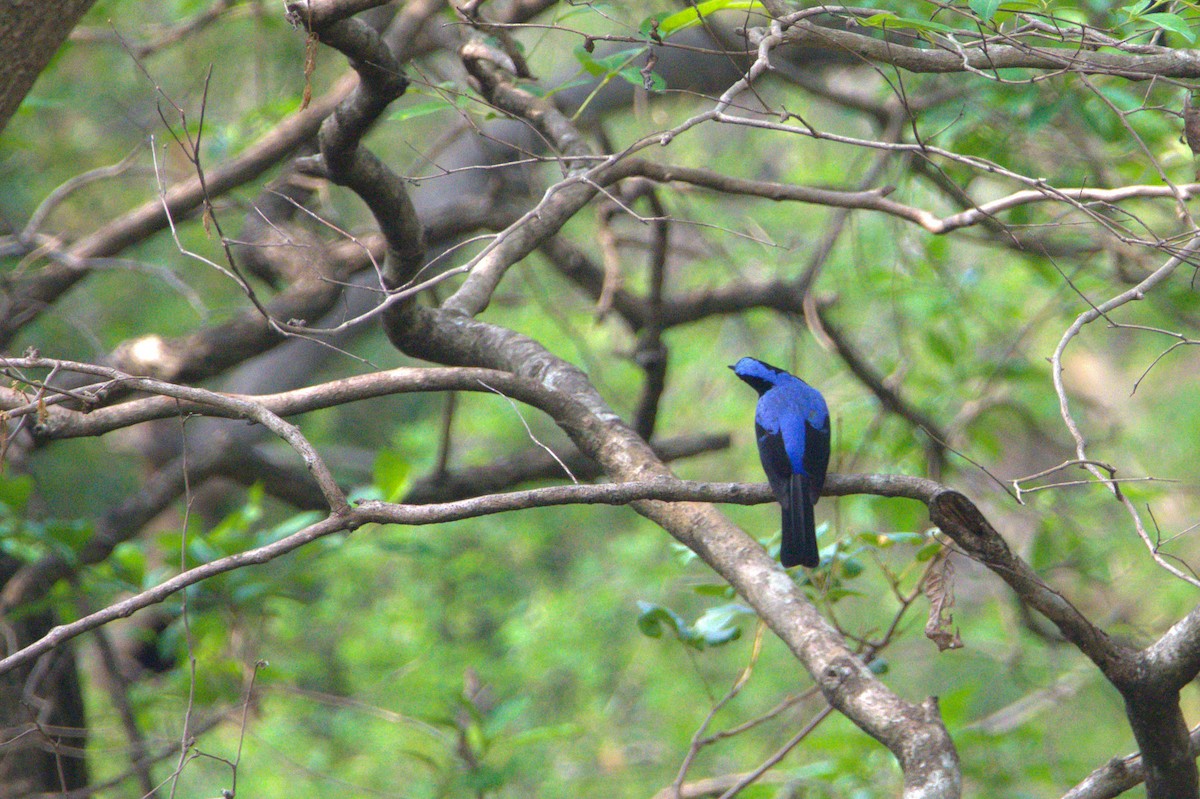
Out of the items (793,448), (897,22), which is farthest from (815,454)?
(897,22)

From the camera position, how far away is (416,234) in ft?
10.0

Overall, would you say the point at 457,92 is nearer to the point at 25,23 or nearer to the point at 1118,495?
the point at 25,23

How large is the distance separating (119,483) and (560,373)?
4.62m

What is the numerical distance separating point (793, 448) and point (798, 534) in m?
0.37

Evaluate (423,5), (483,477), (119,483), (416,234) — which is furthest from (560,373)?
(119,483)

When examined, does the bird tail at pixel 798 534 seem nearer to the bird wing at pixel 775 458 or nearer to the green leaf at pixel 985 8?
the bird wing at pixel 775 458

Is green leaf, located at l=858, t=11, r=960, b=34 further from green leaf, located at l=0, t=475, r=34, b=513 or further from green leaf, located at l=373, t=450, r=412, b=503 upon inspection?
green leaf, located at l=0, t=475, r=34, b=513

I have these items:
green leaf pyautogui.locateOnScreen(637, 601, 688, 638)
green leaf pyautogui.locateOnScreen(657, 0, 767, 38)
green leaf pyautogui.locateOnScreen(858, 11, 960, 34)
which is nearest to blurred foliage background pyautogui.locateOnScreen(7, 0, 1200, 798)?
green leaf pyautogui.locateOnScreen(637, 601, 688, 638)

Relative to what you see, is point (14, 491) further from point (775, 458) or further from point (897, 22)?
point (897, 22)

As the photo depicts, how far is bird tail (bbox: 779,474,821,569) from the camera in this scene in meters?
3.11

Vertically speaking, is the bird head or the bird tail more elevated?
the bird tail

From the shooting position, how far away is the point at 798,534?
3.11 metres

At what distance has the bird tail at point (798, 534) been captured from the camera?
3.11m

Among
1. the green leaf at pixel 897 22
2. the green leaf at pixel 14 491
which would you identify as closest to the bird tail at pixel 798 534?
the green leaf at pixel 897 22
